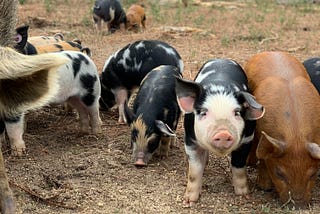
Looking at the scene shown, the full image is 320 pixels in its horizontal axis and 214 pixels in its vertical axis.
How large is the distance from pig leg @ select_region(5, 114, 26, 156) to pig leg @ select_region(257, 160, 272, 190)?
6.13ft

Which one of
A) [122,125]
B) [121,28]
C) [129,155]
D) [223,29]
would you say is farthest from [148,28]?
[129,155]

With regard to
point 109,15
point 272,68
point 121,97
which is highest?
point 272,68

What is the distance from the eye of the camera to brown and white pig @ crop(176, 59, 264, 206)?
368 centimetres

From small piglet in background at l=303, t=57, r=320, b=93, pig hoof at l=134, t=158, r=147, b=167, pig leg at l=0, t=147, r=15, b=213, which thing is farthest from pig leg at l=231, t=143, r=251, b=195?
pig leg at l=0, t=147, r=15, b=213

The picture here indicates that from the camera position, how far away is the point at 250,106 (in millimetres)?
3807

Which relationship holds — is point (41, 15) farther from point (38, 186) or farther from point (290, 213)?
point (290, 213)

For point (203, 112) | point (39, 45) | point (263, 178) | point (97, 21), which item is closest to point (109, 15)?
point (97, 21)

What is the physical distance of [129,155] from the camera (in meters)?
4.97

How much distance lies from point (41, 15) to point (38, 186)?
8.31 m

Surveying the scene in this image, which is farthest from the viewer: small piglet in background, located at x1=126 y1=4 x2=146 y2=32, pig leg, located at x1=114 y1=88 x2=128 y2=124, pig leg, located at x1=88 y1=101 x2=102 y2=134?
small piglet in background, located at x1=126 y1=4 x2=146 y2=32

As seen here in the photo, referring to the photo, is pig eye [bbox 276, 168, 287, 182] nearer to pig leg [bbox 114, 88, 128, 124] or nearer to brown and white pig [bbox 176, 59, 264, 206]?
brown and white pig [bbox 176, 59, 264, 206]

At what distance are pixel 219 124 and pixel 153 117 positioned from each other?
1113 mm

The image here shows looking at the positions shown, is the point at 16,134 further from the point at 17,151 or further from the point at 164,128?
the point at 164,128

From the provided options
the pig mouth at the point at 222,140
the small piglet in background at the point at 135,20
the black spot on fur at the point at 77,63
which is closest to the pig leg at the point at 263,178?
the pig mouth at the point at 222,140
